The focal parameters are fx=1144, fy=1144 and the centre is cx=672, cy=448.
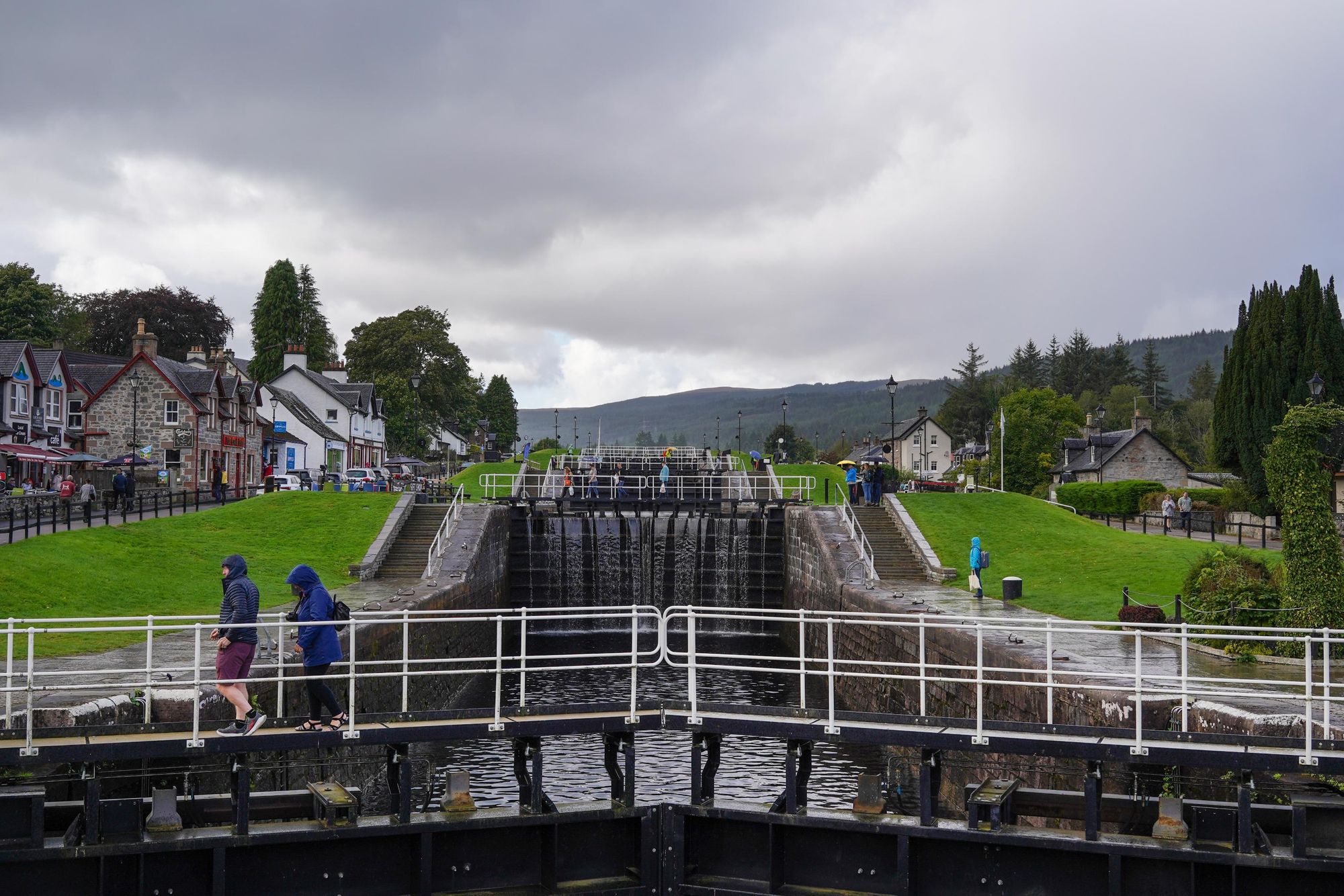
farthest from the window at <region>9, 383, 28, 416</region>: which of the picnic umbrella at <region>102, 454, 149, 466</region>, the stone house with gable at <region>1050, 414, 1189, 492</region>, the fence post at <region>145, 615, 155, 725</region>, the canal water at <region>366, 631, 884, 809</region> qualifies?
the stone house with gable at <region>1050, 414, 1189, 492</region>

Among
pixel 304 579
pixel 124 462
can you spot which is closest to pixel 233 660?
pixel 304 579

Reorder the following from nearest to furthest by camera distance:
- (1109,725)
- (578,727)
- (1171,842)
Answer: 1. (1171,842)
2. (578,727)
3. (1109,725)

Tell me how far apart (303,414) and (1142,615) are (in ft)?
210

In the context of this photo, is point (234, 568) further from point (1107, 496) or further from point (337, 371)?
point (337, 371)

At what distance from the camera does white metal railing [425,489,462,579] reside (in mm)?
32938

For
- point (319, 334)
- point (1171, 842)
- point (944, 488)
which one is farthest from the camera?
point (319, 334)

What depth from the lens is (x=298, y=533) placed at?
37688mm

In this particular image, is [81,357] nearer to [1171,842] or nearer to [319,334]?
[319,334]

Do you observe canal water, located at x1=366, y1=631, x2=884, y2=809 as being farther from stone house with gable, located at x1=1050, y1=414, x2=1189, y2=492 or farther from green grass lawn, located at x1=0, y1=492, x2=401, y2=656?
stone house with gable, located at x1=1050, y1=414, x2=1189, y2=492

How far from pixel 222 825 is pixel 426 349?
85.2m

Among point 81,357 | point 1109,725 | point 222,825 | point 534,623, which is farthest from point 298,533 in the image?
point 81,357

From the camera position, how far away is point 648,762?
69.6ft

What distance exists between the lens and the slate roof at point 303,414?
74438 millimetres

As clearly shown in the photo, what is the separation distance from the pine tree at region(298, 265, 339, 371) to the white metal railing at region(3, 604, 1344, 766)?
89.0m
